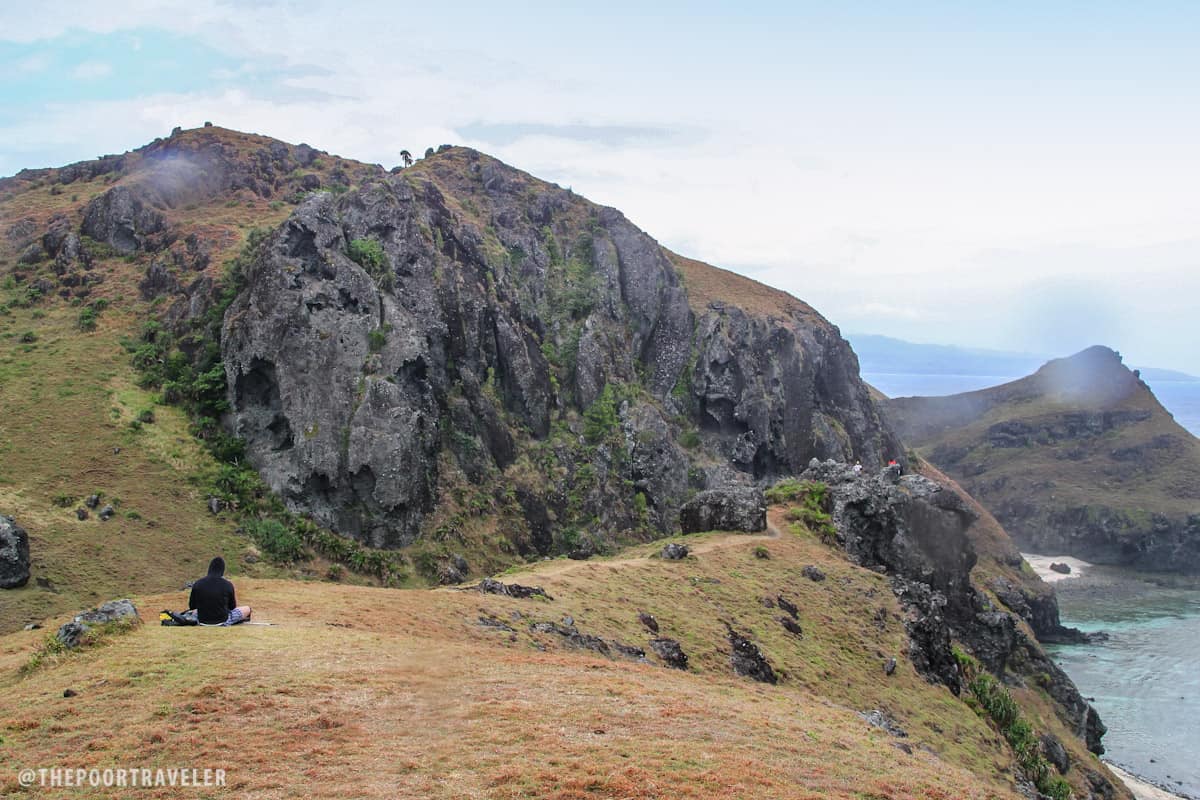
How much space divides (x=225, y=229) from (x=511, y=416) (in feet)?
Answer: 112

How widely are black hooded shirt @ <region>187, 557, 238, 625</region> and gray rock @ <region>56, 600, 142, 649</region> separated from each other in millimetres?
1539

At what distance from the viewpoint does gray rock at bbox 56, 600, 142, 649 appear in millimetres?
20094

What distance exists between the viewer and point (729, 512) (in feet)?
171

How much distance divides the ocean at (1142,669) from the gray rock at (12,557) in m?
76.1

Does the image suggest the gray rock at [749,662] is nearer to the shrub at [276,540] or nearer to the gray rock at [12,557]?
the shrub at [276,540]

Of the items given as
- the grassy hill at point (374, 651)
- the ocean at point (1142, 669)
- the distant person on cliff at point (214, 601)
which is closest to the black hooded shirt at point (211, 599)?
the distant person on cliff at point (214, 601)

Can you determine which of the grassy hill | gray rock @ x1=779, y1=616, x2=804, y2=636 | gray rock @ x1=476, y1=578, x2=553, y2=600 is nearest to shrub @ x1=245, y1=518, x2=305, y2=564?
the grassy hill

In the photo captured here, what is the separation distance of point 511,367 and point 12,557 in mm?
44646

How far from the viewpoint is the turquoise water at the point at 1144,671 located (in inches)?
2440

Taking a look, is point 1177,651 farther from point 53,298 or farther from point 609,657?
point 53,298

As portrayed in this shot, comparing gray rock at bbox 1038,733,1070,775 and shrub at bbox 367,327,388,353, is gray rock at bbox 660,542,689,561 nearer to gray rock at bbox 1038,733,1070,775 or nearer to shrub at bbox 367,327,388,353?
gray rock at bbox 1038,733,1070,775

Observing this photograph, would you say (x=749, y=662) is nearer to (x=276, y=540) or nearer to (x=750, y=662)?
(x=750, y=662)

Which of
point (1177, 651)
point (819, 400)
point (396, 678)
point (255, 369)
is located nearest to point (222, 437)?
point (255, 369)

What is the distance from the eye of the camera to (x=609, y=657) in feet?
94.3
